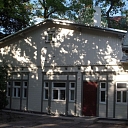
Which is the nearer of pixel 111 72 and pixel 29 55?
pixel 111 72

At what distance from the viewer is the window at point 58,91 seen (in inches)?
760

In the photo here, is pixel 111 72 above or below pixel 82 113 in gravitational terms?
above

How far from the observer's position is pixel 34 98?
2033 cm

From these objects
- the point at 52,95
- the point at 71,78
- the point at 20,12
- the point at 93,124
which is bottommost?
the point at 93,124

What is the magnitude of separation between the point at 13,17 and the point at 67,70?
21.5 ft

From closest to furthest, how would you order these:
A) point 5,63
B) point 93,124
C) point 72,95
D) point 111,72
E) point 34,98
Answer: point 93,124 < point 111,72 < point 72,95 < point 34,98 < point 5,63

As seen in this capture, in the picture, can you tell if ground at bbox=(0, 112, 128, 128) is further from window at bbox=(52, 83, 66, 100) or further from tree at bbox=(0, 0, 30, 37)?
tree at bbox=(0, 0, 30, 37)

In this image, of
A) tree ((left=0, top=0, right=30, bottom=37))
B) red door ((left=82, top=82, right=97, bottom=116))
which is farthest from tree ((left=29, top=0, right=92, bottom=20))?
red door ((left=82, top=82, right=97, bottom=116))

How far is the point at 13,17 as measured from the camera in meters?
21.6

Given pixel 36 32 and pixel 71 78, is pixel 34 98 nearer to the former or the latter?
pixel 71 78

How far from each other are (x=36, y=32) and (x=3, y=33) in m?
6.40

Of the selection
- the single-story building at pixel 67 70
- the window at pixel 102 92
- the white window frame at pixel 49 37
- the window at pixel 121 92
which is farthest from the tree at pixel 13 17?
the window at pixel 121 92

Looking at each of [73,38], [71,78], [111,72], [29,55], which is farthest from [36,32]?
[111,72]

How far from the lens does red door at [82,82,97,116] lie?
59.0 ft
